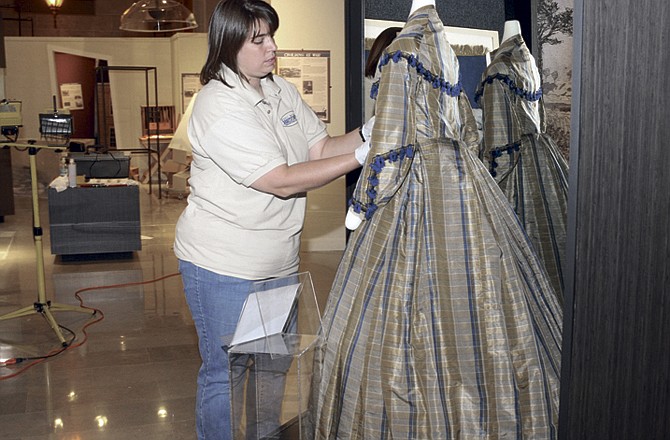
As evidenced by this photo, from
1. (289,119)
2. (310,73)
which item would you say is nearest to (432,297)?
(289,119)

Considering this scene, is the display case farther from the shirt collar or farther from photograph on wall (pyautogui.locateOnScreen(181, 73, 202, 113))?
photograph on wall (pyautogui.locateOnScreen(181, 73, 202, 113))

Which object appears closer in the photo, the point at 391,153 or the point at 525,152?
the point at 391,153

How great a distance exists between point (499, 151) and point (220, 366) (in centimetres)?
106

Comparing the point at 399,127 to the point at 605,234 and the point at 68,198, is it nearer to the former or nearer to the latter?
the point at 605,234

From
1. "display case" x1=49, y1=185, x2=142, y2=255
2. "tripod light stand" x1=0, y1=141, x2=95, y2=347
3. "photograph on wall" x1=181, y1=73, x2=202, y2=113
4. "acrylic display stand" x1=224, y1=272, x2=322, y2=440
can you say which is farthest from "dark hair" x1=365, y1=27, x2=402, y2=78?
"photograph on wall" x1=181, y1=73, x2=202, y2=113

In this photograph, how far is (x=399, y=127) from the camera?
6.36 ft

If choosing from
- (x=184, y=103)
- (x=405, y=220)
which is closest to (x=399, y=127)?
(x=405, y=220)

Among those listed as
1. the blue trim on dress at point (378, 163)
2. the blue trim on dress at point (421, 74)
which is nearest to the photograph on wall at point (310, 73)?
the blue trim on dress at point (421, 74)

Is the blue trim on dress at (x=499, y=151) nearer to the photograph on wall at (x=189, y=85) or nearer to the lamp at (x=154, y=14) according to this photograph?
the lamp at (x=154, y=14)

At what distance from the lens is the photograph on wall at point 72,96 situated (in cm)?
1350

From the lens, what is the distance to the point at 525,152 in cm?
211

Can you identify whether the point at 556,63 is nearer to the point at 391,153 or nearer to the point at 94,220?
the point at 391,153

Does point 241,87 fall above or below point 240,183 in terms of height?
above

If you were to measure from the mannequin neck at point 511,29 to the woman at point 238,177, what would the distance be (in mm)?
503
